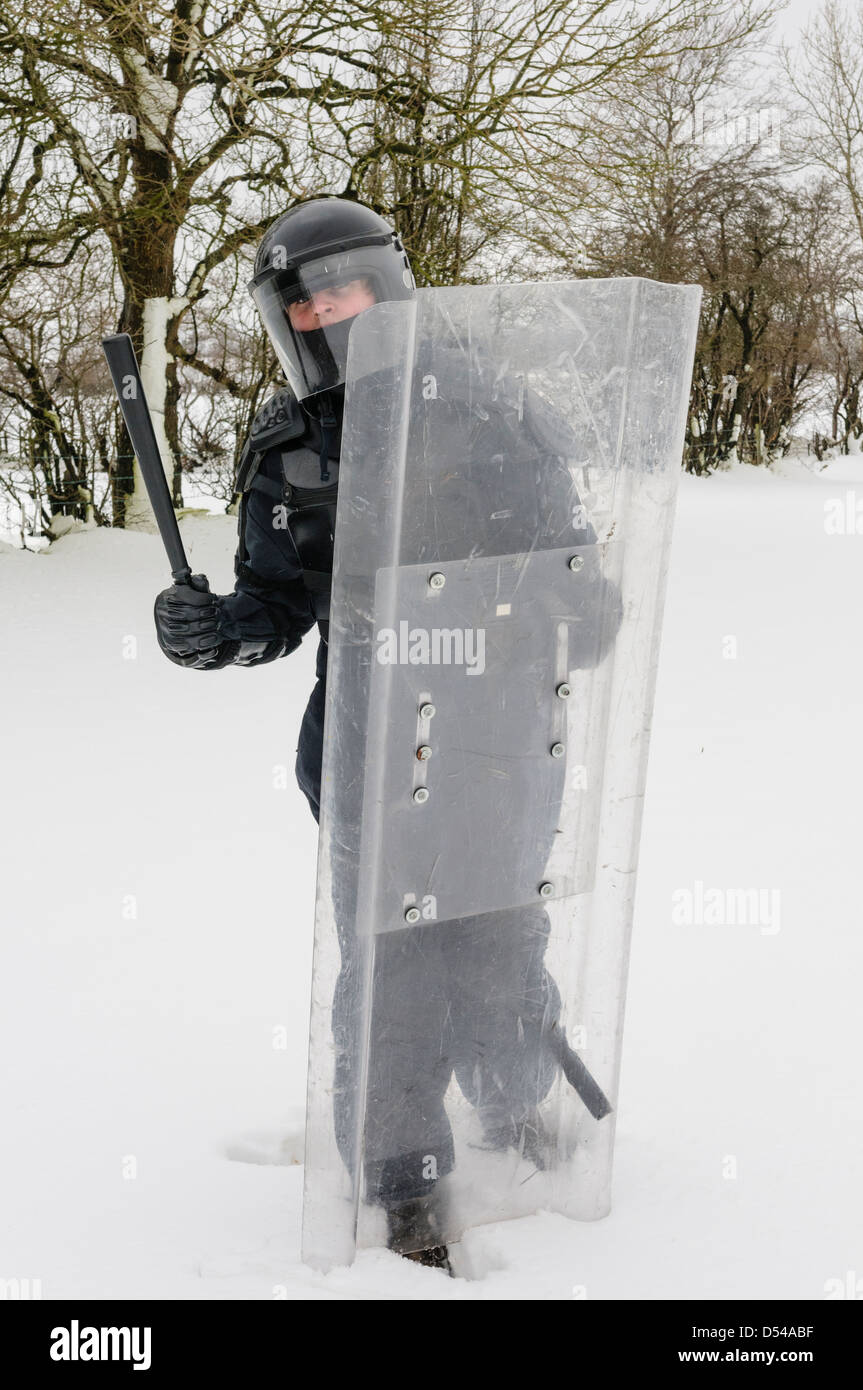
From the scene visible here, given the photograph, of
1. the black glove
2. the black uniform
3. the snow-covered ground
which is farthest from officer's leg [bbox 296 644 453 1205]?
the black glove

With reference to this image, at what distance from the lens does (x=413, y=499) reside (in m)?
1.58

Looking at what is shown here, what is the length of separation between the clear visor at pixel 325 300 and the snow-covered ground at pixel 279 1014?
56.6 inches

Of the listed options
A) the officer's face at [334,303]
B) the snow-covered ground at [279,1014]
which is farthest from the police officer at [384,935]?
the snow-covered ground at [279,1014]

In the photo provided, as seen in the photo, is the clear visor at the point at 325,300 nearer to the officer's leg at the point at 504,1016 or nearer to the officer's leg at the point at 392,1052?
the officer's leg at the point at 392,1052

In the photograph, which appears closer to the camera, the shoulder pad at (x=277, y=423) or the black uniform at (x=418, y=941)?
the black uniform at (x=418, y=941)

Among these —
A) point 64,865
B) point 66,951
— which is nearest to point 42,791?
point 64,865

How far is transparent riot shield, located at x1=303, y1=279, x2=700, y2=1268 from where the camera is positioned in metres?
1.58

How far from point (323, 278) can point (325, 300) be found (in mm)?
34

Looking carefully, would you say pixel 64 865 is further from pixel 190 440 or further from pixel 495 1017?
pixel 190 440

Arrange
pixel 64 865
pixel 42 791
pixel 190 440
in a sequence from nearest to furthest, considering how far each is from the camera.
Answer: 1. pixel 64 865
2. pixel 42 791
3. pixel 190 440

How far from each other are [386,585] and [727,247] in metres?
19.5

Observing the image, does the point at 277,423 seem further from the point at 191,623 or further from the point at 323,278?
the point at 191,623

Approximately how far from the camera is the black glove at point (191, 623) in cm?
188

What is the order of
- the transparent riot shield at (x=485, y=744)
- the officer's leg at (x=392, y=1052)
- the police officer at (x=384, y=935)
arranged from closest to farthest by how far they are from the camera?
1. the transparent riot shield at (x=485, y=744)
2. the officer's leg at (x=392, y=1052)
3. the police officer at (x=384, y=935)
